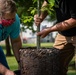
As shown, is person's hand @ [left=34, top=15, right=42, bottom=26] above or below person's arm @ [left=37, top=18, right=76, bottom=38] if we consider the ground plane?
above

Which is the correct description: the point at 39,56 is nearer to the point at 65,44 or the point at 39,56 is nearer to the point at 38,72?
the point at 38,72

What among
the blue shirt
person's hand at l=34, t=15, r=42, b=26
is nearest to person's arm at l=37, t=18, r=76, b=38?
person's hand at l=34, t=15, r=42, b=26

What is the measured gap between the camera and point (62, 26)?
4.96 metres

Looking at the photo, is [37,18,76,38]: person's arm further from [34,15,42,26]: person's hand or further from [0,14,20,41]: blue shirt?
[0,14,20,41]: blue shirt

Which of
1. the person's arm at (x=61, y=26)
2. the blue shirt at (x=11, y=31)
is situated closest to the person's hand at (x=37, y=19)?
the person's arm at (x=61, y=26)

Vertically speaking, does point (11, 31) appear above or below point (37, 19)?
below

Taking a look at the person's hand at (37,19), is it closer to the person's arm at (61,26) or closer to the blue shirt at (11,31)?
the person's arm at (61,26)

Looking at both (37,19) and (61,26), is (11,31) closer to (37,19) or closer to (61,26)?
(37,19)

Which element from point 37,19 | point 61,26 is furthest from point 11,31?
point 61,26

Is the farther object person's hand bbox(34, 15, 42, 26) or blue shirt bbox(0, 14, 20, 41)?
person's hand bbox(34, 15, 42, 26)

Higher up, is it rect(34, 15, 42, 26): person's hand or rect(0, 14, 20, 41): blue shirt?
rect(34, 15, 42, 26): person's hand

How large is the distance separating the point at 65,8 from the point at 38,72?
1.04 metres

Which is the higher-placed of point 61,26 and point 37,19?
point 37,19

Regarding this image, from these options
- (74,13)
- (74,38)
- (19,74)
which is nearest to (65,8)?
(74,13)
